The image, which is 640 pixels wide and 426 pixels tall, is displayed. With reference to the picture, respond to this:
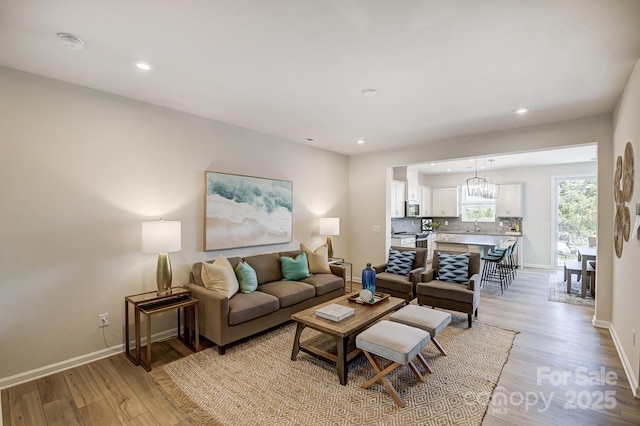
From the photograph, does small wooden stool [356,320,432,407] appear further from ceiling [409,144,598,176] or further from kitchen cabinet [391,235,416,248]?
kitchen cabinet [391,235,416,248]

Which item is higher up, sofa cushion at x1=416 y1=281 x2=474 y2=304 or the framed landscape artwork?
the framed landscape artwork

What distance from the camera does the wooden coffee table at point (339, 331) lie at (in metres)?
2.47

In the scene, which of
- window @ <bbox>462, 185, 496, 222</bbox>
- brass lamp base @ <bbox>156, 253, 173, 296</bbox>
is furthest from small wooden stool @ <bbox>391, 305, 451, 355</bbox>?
window @ <bbox>462, 185, 496, 222</bbox>

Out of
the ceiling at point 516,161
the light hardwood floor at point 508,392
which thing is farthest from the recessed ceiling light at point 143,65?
the ceiling at point 516,161

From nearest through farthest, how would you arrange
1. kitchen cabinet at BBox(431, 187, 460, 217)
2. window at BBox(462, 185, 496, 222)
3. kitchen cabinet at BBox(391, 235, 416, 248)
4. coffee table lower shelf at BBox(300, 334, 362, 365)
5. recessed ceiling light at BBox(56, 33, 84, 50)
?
recessed ceiling light at BBox(56, 33, 84, 50) < coffee table lower shelf at BBox(300, 334, 362, 365) < kitchen cabinet at BBox(391, 235, 416, 248) < window at BBox(462, 185, 496, 222) < kitchen cabinet at BBox(431, 187, 460, 217)

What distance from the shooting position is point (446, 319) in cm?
282

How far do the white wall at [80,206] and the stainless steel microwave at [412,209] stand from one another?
544 cm

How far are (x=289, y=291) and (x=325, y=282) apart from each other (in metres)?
0.68

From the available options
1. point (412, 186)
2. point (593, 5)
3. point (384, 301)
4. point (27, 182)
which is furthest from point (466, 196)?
point (27, 182)

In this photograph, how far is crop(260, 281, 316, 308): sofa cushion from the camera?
11.7ft

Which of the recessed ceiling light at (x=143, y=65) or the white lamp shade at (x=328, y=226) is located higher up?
the recessed ceiling light at (x=143, y=65)

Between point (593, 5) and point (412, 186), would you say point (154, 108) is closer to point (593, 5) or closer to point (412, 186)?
point (593, 5)

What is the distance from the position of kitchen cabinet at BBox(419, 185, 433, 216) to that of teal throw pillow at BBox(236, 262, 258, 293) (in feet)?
20.5

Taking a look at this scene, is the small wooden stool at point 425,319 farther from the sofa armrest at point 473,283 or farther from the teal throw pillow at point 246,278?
the teal throw pillow at point 246,278
